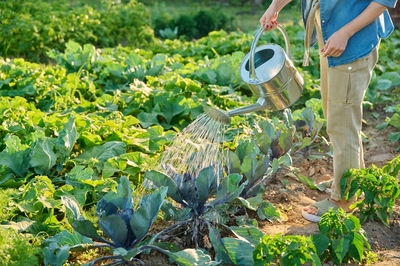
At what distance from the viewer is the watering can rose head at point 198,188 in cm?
186

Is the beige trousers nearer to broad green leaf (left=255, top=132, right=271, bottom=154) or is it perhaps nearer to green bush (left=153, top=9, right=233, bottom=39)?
broad green leaf (left=255, top=132, right=271, bottom=154)

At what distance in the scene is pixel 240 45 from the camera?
5234mm

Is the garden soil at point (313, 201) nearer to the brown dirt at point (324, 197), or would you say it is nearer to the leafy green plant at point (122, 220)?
the brown dirt at point (324, 197)

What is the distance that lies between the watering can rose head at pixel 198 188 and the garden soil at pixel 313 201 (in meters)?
0.18

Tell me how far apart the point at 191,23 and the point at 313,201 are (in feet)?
18.2

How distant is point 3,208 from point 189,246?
915 mm

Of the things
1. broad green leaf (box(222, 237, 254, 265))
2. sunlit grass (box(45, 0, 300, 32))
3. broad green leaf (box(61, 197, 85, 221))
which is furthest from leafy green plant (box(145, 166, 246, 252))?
sunlit grass (box(45, 0, 300, 32))

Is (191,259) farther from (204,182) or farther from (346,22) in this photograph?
(346,22)

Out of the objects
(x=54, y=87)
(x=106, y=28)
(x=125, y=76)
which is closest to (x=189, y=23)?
(x=106, y=28)

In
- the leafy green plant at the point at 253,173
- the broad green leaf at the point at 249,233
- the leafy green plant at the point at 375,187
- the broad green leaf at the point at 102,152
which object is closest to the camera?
the broad green leaf at the point at 249,233

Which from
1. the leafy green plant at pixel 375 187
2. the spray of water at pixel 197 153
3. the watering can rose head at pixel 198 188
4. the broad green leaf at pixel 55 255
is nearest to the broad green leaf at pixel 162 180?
the watering can rose head at pixel 198 188

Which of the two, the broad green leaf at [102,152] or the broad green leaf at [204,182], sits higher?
the broad green leaf at [204,182]

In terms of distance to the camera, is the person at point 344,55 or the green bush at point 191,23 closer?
the person at point 344,55

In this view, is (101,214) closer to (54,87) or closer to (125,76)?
(54,87)
